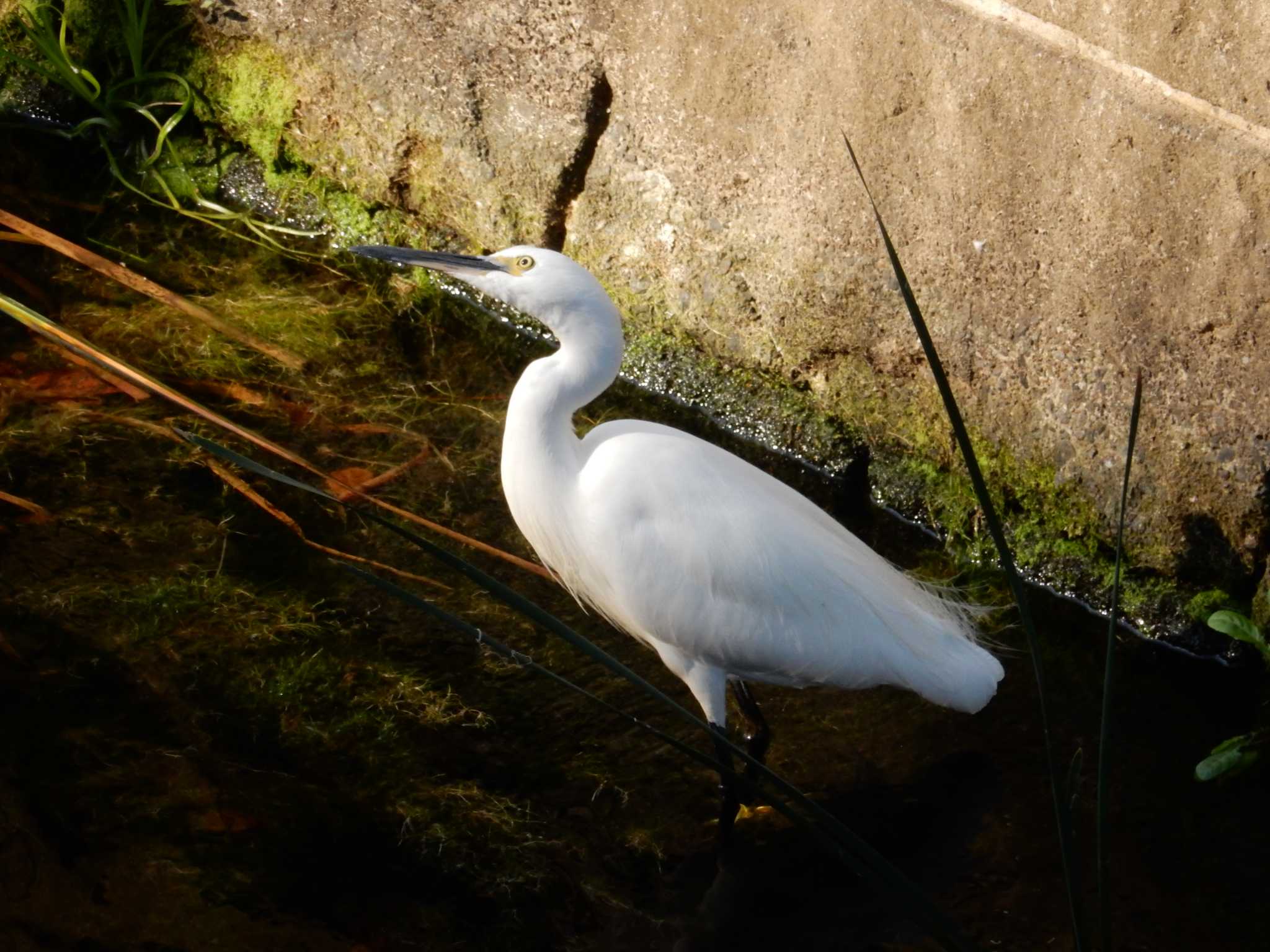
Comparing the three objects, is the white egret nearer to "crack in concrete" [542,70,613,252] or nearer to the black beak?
the black beak

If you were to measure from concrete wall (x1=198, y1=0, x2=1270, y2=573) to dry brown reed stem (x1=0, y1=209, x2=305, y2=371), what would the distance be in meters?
0.76

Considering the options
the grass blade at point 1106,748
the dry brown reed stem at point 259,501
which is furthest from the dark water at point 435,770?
the grass blade at point 1106,748

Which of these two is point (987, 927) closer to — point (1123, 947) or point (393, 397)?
point (1123, 947)

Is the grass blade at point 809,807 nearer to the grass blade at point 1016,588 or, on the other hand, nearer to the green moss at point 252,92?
the grass blade at point 1016,588

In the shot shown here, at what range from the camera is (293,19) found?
4.14 meters

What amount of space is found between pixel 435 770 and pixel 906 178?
181 cm

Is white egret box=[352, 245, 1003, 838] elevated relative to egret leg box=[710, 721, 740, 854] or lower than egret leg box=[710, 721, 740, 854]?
elevated

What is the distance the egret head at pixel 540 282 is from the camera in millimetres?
2371

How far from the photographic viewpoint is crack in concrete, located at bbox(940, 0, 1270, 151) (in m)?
2.79

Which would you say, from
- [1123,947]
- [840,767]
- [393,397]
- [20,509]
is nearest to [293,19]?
[393,397]

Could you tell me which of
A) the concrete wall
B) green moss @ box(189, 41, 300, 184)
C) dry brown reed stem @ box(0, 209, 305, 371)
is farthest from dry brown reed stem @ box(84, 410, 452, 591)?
green moss @ box(189, 41, 300, 184)

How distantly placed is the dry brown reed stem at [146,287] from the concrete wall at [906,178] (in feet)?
2.48

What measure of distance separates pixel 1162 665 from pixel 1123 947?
91cm

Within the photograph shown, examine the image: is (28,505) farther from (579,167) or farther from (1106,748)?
(1106,748)
